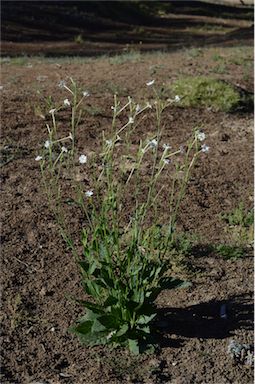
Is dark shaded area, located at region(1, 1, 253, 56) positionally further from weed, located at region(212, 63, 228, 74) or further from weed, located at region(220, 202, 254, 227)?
weed, located at region(220, 202, 254, 227)

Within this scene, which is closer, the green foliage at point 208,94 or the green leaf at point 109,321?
the green leaf at point 109,321

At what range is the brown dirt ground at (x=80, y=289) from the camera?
3244 millimetres

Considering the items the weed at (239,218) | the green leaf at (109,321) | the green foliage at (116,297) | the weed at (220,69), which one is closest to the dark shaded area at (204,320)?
the green foliage at (116,297)

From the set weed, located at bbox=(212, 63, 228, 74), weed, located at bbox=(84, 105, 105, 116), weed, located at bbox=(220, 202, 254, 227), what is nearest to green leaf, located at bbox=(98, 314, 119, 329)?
weed, located at bbox=(220, 202, 254, 227)

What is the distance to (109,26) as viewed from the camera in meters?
27.1

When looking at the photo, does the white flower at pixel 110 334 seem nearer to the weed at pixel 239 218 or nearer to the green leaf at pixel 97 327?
the green leaf at pixel 97 327

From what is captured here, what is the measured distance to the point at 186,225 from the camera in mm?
4594

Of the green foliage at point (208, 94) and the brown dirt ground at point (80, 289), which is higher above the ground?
the green foliage at point (208, 94)

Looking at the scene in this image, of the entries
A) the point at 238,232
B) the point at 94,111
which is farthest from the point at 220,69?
the point at 238,232

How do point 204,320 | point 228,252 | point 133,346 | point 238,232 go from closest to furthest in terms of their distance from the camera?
point 133,346 < point 204,320 < point 228,252 < point 238,232

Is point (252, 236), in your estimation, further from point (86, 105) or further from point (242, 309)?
point (86, 105)

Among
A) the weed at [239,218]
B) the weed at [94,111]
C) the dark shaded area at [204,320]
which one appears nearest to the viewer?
the dark shaded area at [204,320]

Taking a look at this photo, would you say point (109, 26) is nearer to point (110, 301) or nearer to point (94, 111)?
point (94, 111)

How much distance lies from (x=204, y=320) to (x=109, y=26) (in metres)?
24.6
